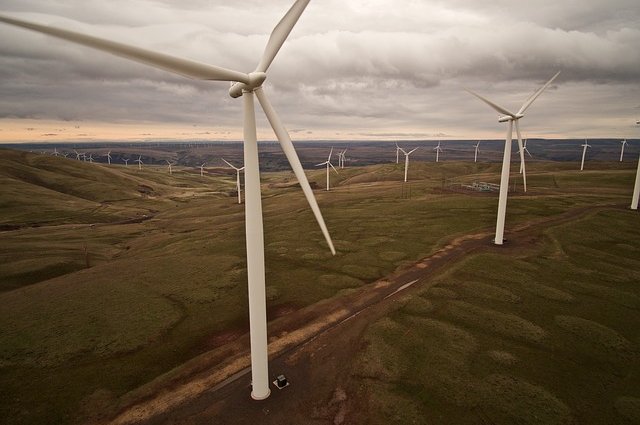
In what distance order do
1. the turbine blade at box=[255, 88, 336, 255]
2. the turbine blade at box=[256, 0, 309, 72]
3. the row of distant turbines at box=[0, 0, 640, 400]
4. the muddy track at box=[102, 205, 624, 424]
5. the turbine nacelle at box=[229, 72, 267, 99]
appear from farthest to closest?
the muddy track at box=[102, 205, 624, 424] < the turbine blade at box=[255, 88, 336, 255] < the turbine blade at box=[256, 0, 309, 72] < the turbine nacelle at box=[229, 72, 267, 99] < the row of distant turbines at box=[0, 0, 640, 400]

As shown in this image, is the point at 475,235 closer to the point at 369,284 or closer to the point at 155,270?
the point at 369,284

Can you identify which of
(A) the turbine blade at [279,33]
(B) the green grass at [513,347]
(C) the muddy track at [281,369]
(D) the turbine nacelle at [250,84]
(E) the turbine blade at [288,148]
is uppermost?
(A) the turbine blade at [279,33]

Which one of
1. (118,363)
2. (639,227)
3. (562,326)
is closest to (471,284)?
(562,326)

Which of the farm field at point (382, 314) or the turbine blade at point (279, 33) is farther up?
the turbine blade at point (279, 33)

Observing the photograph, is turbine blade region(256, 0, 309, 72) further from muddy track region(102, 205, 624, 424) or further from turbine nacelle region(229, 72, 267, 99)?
muddy track region(102, 205, 624, 424)

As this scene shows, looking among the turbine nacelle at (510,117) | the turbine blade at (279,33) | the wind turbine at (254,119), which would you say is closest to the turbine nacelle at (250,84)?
the wind turbine at (254,119)

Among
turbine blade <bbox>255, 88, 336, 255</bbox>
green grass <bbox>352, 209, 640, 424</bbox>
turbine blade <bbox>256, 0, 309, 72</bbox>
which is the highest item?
turbine blade <bbox>256, 0, 309, 72</bbox>

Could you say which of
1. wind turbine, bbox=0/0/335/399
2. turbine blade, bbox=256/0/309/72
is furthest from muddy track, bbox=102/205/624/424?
turbine blade, bbox=256/0/309/72

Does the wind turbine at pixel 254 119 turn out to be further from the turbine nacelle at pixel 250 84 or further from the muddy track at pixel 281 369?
the muddy track at pixel 281 369
